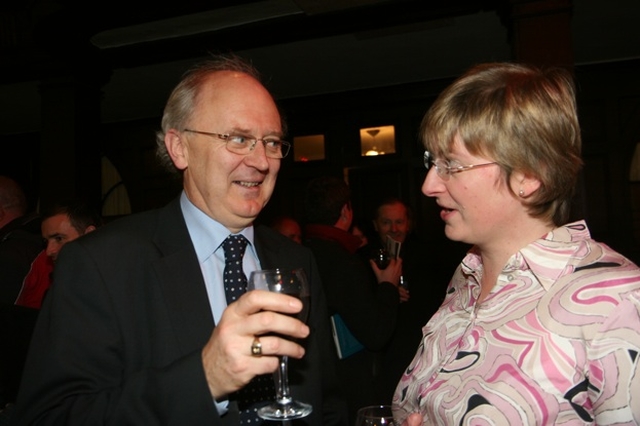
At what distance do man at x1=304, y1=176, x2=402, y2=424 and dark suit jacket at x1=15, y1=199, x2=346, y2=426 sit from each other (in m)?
1.19

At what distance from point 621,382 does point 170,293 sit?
1.06 meters

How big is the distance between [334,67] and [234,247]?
532 centimetres

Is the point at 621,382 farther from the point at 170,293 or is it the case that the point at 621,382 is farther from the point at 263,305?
the point at 170,293

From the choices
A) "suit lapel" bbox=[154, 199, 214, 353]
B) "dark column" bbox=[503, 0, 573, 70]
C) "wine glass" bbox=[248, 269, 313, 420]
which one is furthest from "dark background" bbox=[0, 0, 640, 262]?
"wine glass" bbox=[248, 269, 313, 420]

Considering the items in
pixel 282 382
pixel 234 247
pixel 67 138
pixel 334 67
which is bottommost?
pixel 282 382

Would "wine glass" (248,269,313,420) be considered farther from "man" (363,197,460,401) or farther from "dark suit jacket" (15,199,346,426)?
"man" (363,197,460,401)

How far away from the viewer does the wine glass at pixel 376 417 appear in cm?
123

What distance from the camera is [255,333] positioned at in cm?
104

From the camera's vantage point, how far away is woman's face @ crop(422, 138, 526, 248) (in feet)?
4.76

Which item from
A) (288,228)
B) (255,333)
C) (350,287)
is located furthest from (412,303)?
(255,333)

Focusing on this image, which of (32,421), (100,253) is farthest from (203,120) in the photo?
(32,421)

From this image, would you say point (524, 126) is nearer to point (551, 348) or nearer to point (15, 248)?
point (551, 348)

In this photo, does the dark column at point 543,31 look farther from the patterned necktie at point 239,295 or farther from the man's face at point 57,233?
the man's face at point 57,233

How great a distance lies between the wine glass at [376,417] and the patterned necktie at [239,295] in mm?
271
